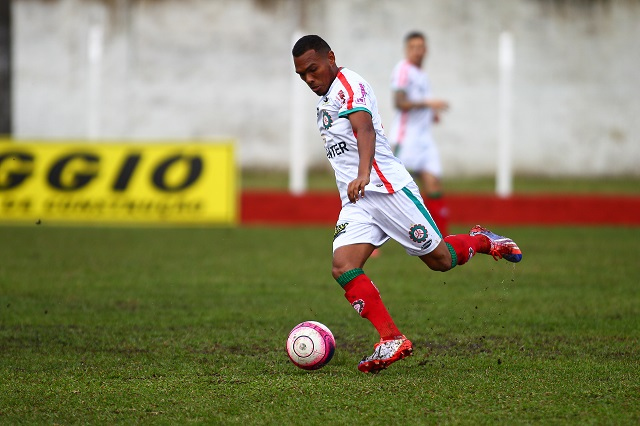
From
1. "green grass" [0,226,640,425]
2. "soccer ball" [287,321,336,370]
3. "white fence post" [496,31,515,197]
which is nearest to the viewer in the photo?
"green grass" [0,226,640,425]

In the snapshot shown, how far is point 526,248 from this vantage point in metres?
11.6

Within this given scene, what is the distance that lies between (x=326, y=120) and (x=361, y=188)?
479 mm

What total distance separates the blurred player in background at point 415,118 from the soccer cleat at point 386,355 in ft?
18.9

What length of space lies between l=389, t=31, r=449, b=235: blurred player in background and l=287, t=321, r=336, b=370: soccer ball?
18.7 ft

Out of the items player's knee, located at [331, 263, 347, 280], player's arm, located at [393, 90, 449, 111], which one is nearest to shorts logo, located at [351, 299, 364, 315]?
player's knee, located at [331, 263, 347, 280]

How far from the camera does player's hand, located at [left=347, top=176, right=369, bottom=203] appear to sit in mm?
5473

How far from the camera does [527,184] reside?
20141 mm

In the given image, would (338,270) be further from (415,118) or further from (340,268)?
(415,118)

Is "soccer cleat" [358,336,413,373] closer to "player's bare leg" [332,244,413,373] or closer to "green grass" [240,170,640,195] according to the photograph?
"player's bare leg" [332,244,413,373]

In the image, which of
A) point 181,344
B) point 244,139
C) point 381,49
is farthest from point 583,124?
point 181,344

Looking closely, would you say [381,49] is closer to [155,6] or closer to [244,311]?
[155,6]

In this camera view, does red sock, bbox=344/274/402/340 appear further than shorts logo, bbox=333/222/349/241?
No

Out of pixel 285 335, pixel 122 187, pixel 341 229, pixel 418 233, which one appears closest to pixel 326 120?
pixel 341 229

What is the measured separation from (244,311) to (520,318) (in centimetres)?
192
